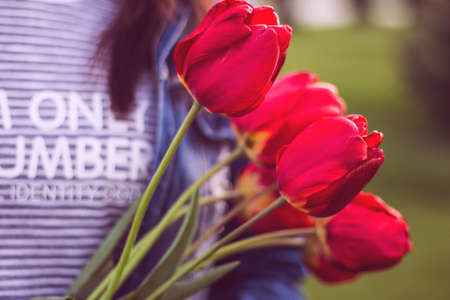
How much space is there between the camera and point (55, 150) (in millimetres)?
463

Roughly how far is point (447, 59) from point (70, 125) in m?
4.52

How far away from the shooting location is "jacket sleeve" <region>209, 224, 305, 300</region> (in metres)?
0.60

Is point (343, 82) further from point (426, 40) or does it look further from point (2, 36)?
point (2, 36)

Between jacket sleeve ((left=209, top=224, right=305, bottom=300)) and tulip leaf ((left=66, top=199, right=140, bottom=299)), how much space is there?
7.9 inches

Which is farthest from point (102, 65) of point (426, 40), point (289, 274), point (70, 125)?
point (426, 40)

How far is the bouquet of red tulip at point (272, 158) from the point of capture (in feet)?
1.09

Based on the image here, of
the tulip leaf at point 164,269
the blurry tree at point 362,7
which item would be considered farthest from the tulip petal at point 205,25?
the blurry tree at point 362,7

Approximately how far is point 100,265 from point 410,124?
5485 millimetres

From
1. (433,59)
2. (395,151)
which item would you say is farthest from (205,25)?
(395,151)

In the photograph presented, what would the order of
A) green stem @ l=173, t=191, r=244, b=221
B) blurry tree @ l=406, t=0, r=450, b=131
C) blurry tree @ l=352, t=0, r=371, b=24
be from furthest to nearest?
blurry tree @ l=352, t=0, r=371, b=24 < blurry tree @ l=406, t=0, r=450, b=131 < green stem @ l=173, t=191, r=244, b=221

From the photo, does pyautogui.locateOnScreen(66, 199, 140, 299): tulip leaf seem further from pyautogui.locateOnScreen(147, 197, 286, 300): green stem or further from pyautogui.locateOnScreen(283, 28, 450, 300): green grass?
pyautogui.locateOnScreen(283, 28, 450, 300): green grass

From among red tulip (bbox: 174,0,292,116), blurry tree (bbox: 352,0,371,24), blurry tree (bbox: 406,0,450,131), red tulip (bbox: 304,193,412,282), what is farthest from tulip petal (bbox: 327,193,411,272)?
blurry tree (bbox: 352,0,371,24)

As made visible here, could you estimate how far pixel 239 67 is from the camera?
332 millimetres

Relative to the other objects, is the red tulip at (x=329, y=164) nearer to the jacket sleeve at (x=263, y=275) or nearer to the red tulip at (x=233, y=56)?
the red tulip at (x=233, y=56)
